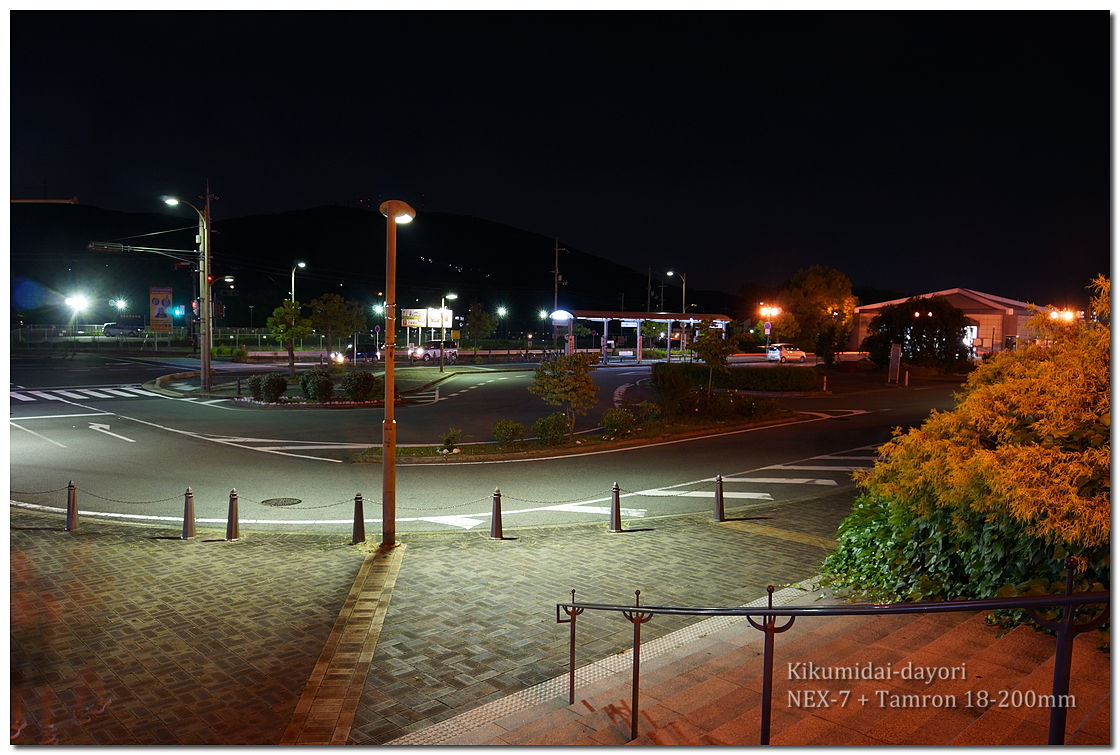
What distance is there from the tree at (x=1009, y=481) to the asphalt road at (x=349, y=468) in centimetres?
574

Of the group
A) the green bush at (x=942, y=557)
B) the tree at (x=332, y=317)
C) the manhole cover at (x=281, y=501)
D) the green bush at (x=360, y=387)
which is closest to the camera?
the green bush at (x=942, y=557)

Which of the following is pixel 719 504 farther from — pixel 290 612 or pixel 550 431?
pixel 550 431

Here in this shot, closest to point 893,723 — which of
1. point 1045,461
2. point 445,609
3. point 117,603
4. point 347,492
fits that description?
point 1045,461

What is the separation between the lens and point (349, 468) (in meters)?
18.5

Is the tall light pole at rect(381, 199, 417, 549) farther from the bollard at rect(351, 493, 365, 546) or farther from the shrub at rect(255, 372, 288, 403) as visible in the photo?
the shrub at rect(255, 372, 288, 403)

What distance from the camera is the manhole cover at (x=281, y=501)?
14.8 m

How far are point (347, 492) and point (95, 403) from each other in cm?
2071

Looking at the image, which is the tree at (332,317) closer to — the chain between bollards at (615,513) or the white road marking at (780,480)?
the white road marking at (780,480)

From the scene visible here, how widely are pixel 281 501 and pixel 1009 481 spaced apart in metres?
12.5

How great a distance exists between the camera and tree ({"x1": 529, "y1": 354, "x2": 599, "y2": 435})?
71.4 feet

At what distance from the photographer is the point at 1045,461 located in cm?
647

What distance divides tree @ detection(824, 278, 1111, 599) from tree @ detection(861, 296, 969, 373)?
166 ft

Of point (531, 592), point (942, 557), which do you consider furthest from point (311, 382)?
point (942, 557)

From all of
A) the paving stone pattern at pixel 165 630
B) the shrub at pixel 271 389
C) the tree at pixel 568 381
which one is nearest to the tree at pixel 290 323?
the shrub at pixel 271 389
